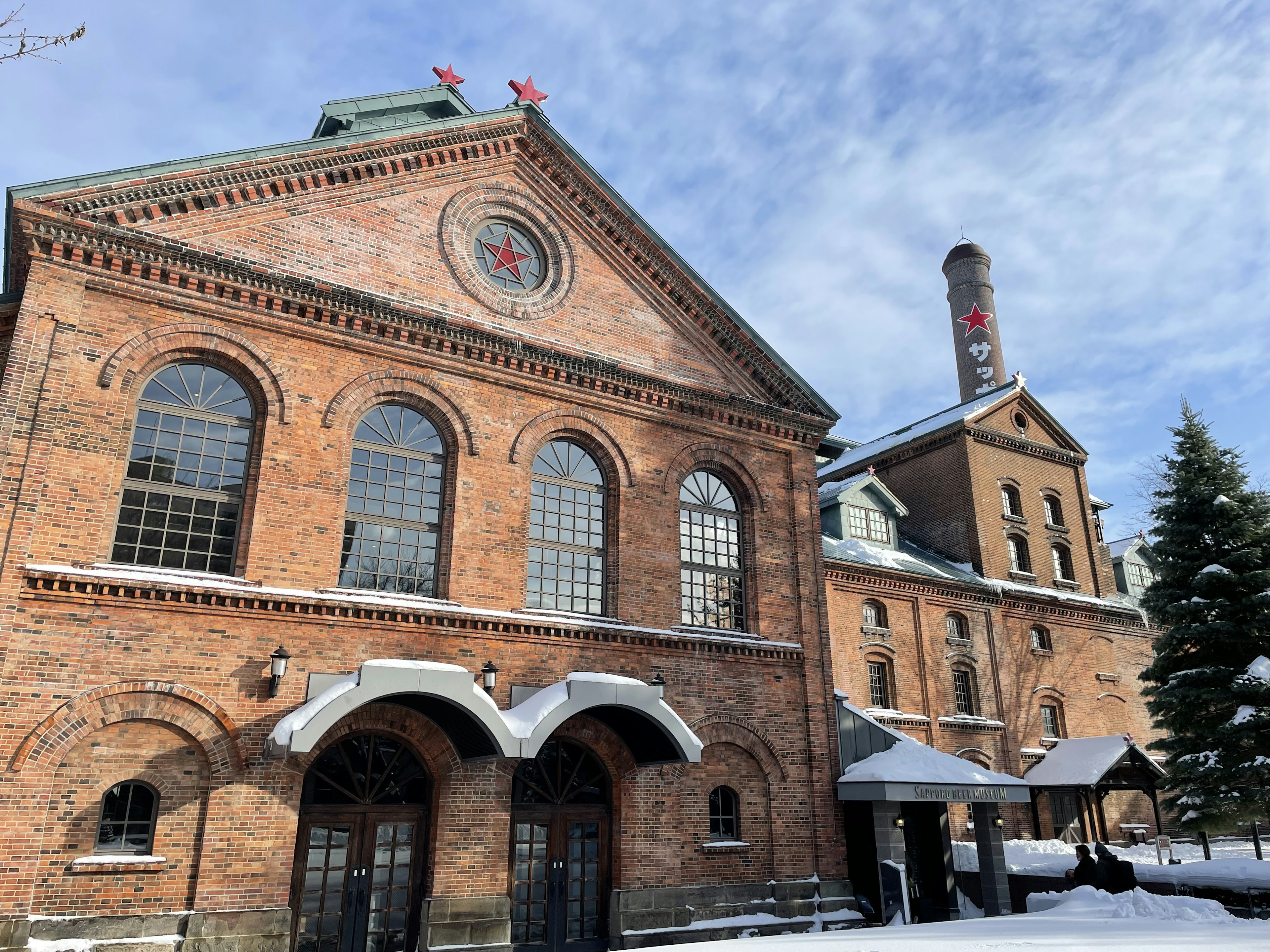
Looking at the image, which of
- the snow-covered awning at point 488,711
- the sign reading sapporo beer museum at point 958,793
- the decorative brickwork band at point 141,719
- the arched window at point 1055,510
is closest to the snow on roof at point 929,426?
the arched window at point 1055,510

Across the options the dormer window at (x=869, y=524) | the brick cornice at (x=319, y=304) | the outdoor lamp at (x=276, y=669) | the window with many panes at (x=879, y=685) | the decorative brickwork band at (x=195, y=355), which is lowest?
the outdoor lamp at (x=276, y=669)

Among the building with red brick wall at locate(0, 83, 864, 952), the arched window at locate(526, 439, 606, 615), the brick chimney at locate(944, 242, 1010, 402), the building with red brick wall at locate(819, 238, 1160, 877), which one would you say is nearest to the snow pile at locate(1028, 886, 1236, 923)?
the building with red brick wall at locate(0, 83, 864, 952)

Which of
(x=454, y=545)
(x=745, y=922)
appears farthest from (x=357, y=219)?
(x=745, y=922)

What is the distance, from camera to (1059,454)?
32.2 m

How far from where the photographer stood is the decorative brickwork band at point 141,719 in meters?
10.7

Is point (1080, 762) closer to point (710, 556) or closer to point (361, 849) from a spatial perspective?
point (710, 556)

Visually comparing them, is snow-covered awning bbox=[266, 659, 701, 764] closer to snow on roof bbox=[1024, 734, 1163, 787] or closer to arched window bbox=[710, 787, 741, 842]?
arched window bbox=[710, 787, 741, 842]

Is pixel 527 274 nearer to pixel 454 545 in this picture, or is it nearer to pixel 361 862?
pixel 454 545

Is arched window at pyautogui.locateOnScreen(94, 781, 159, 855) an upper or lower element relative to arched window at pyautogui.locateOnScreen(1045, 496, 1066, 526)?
lower

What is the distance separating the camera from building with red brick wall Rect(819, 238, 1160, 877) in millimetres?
24953

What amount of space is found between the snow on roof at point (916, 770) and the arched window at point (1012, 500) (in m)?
14.6

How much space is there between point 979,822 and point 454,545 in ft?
36.7

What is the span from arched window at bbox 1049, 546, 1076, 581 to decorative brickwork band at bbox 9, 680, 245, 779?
1047 inches

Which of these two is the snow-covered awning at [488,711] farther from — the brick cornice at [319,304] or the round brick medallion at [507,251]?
the round brick medallion at [507,251]
